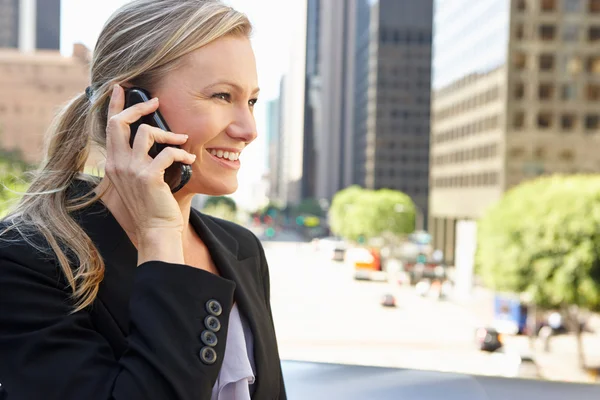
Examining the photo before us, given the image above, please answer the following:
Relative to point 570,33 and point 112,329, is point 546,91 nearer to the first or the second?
point 570,33

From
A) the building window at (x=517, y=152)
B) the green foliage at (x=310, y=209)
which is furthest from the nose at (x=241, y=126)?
the green foliage at (x=310, y=209)

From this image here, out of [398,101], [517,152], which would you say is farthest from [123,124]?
[398,101]

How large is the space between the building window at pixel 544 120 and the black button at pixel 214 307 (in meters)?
60.8

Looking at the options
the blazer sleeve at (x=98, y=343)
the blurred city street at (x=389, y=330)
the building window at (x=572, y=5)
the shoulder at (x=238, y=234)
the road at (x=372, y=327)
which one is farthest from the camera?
the building window at (x=572, y=5)

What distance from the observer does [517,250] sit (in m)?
25.6

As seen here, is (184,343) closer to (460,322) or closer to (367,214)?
(460,322)

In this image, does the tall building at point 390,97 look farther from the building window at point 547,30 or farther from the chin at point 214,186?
the chin at point 214,186

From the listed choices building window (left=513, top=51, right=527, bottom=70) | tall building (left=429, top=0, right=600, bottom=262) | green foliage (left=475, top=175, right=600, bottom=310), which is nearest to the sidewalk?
green foliage (left=475, top=175, right=600, bottom=310)

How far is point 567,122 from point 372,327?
27053mm

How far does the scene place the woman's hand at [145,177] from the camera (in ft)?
5.12

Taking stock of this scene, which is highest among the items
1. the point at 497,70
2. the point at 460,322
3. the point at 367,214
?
the point at 497,70

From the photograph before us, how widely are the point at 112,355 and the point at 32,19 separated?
141184 millimetres

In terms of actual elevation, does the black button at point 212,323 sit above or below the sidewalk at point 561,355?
above

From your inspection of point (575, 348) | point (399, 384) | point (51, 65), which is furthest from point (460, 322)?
point (51, 65)
